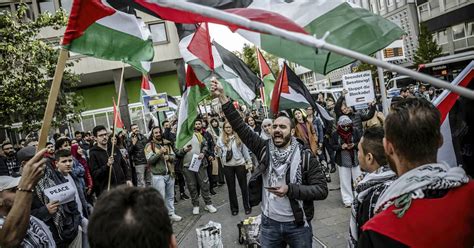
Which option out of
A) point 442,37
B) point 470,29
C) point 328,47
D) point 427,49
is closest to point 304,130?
point 328,47

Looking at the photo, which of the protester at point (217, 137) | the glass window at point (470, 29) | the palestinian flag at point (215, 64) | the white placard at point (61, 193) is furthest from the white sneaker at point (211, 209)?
the glass window at point (470, 29)

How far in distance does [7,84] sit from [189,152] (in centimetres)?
830

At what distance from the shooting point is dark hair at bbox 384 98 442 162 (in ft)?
5.53

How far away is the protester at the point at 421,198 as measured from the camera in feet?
5.10

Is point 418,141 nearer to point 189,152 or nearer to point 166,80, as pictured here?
point 189,152

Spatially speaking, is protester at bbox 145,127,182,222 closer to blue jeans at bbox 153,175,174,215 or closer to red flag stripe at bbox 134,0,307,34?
blue jeans at bbox 153,175,174,215

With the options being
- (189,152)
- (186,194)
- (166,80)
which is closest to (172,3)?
(189,152)

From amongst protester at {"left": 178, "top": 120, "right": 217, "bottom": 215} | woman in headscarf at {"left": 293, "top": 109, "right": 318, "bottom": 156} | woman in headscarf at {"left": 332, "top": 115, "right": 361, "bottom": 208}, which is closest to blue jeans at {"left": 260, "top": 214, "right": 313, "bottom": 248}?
woman in headscarf at {"left": 332, "top": 115, "right": 361, "bottom": 208}

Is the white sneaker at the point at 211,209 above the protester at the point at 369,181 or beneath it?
beneath

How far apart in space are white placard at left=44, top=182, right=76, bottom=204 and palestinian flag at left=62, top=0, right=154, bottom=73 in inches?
54.1

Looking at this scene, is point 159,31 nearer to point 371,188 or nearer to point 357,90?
point 357,90

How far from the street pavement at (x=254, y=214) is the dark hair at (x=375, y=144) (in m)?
3.06

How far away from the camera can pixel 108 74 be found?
2659 cm

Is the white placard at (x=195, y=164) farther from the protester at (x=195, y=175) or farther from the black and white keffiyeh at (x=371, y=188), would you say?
the black and white keffiyeh at (x=371, y=188)
